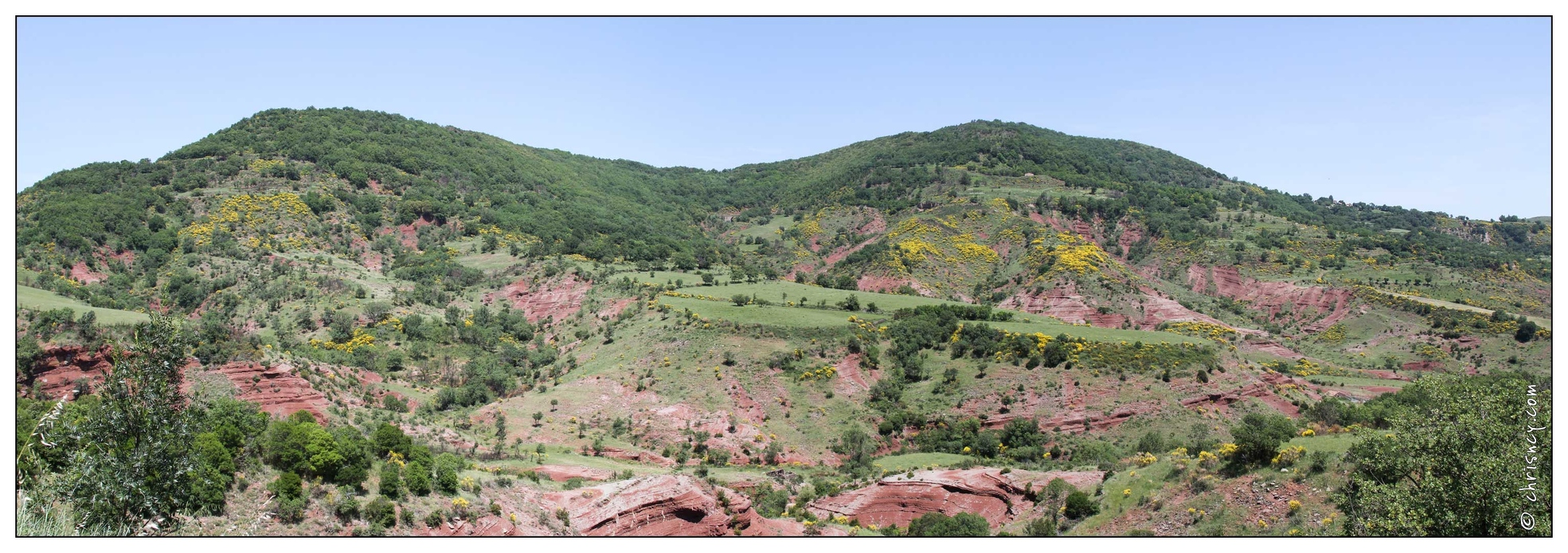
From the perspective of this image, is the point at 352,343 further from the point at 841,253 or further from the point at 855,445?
the point at 841,253

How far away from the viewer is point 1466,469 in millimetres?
22609

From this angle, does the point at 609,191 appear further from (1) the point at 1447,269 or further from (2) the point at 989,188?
(1) the point at 1447,269

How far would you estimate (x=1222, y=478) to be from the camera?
32469 millimetres

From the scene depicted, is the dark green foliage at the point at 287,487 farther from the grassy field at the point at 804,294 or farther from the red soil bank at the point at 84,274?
the red soil bank at the point at 84,274

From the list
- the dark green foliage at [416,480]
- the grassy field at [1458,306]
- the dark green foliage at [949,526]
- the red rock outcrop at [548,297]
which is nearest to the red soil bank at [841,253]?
the red rock outcrop at [548,297]

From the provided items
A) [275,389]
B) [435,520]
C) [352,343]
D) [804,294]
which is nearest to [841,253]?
[804,294]

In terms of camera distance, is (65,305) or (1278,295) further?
(1278,295)

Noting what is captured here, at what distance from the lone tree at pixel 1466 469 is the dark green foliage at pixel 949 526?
39.8 feet

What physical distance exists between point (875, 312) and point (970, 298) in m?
29.0

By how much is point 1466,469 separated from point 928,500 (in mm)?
20267

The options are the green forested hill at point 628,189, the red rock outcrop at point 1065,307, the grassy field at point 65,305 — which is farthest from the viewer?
the green forested hill at point 628,189

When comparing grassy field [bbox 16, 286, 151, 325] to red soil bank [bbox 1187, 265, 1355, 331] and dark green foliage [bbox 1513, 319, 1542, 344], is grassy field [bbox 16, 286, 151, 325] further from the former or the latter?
red soil bank [bbox 1187, 265, 1355, 331]

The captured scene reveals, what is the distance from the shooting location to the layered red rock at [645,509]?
3203cm

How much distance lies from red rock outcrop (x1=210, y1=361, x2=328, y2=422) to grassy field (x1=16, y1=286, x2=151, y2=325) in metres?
4.50
